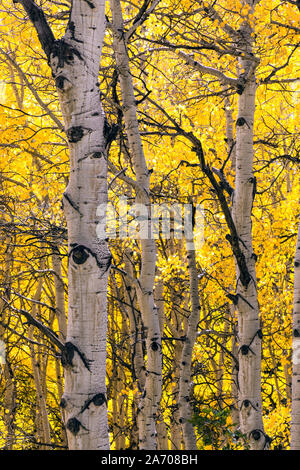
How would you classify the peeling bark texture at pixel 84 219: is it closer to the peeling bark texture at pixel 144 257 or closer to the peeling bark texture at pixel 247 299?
the peeling bark texture at pixel 144 257

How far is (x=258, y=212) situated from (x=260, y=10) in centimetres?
559

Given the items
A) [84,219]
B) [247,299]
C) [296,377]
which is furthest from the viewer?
[296,377]

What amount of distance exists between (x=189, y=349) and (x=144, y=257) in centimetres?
218

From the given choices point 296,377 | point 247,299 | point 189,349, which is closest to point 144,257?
point 247,299

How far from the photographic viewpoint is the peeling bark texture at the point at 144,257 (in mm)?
4867

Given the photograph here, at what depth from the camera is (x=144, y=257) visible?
17.0 feet

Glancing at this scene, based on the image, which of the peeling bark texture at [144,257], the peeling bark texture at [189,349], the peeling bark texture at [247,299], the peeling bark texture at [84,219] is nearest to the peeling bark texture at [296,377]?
the peeling bark texture at [247,299]

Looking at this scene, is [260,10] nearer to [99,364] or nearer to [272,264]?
[99,364]

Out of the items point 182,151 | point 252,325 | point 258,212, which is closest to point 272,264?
point 258,212

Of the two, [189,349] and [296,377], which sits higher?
[189,349]

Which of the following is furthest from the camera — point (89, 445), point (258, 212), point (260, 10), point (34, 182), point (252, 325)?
point (258, 212)

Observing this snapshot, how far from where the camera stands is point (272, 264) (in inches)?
401

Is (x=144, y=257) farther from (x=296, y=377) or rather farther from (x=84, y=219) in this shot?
(x=84, y=219)

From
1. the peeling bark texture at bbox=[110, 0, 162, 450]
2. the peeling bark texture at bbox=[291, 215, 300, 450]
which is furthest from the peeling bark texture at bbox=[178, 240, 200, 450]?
the peeling bark texture at bbox=[291, 215, 300, 450]
